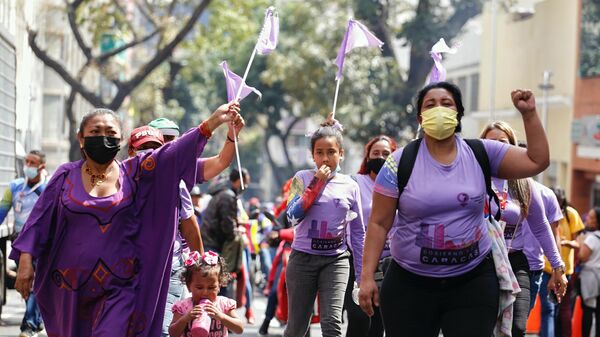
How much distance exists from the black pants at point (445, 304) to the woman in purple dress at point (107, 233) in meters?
1.24

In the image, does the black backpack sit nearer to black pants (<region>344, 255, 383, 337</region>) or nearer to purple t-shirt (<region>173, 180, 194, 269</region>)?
purple t-shirt (<region>173, 180, 194, 269</region>)

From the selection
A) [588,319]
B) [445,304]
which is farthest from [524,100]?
[588,319]

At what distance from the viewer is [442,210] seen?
6.53 meters

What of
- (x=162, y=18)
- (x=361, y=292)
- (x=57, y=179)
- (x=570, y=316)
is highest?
(x=162, y=18)

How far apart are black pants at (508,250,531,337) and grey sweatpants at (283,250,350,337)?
1176mm

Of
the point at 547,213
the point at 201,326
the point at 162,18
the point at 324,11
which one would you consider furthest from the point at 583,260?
the point at 324,11

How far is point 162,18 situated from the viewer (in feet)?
95.9

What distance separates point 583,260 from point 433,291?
753 cm

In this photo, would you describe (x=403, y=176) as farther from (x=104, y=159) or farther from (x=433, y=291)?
(x=104, y=159)

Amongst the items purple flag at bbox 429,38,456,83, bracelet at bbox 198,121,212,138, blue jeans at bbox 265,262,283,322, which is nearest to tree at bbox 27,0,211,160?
blue jeans at bbox 265,262,283,322

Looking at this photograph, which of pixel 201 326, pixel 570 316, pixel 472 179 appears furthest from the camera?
pixel 570 316

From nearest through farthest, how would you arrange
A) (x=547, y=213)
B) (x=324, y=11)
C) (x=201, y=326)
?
(x=201, y=326)
(x=547, y=213)
(x=324, y=11)

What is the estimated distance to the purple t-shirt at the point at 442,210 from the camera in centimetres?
654

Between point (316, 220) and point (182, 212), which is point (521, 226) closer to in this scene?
point (316, 220)
